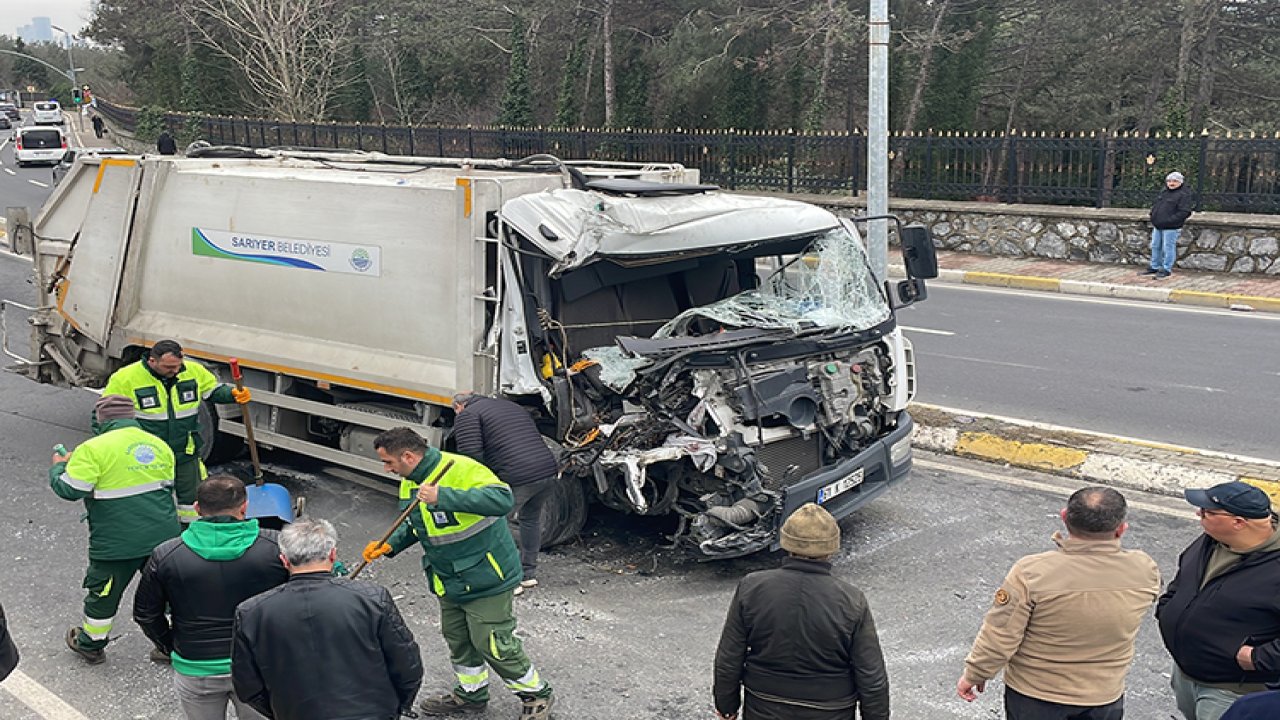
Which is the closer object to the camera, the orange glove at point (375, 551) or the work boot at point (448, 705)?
the orange glove at point (375, 551)

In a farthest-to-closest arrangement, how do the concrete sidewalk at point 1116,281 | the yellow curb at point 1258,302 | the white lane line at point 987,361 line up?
1. the concrete sidewalk at point 1116,281
2. the yellow curb at point 1258,302
3. the white lane line at point 987,361

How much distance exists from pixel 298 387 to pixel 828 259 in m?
3.83

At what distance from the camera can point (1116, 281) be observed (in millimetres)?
15758

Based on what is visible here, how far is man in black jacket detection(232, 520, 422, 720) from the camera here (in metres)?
Result: 3.64

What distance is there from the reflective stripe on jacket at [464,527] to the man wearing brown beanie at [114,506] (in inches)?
53.3

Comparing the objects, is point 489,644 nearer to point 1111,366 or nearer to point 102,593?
point 102,593

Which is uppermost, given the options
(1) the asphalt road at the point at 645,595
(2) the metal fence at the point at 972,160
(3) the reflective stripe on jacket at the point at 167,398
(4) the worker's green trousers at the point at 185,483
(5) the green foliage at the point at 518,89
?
(5) the green foliage at the point at 518,89

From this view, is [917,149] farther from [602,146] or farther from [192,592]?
[192,592]

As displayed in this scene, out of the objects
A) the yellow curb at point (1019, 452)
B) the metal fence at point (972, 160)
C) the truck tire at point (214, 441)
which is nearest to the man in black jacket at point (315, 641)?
the truck tire at point (214, 441)

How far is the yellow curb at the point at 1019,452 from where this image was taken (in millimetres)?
8062

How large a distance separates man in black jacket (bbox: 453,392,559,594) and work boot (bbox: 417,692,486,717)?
994 millimetres

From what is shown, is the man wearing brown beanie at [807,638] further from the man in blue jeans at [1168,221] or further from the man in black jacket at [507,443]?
the man in blue jeans at [1168,221]

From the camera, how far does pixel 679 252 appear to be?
671cm

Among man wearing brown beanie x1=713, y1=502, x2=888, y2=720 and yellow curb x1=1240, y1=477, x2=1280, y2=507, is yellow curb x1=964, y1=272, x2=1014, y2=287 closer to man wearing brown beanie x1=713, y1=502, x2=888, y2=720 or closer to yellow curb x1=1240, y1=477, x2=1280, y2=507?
yellow curb x1=1240, y1=477, x2=1280, y2=507
